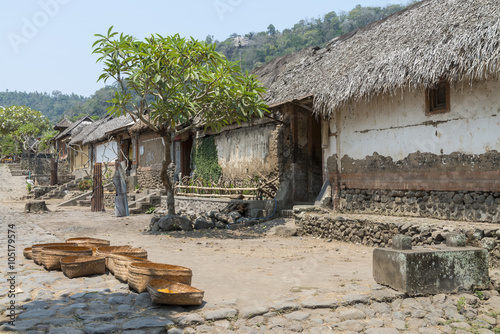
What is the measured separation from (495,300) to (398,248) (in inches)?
52.7

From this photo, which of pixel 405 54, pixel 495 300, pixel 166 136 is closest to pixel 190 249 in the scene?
pixel 166 136

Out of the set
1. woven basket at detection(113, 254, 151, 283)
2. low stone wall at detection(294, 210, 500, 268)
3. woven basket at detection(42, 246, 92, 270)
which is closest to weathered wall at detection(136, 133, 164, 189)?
low stone wall at detection(294, 210, 500, 268)

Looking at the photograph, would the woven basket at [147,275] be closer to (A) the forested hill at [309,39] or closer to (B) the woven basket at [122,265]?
(B) the woven basket at [122,265]

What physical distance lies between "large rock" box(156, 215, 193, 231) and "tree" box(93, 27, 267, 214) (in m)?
0.80

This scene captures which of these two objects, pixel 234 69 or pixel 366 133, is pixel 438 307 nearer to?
pixel 366 133

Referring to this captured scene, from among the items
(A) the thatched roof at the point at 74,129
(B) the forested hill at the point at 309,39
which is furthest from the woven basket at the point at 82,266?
(B) the forested hill at the point at 309,39

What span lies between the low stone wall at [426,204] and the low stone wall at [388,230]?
0.36m

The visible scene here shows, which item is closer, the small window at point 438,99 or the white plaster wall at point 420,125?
the white plaster wall at point 420,125

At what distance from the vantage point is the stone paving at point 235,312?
3.75 m

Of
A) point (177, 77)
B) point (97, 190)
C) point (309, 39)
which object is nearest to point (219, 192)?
point (177, 77)

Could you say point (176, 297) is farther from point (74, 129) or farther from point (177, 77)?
point (74, 129)

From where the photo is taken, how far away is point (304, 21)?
317ft

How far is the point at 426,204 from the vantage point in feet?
26.4

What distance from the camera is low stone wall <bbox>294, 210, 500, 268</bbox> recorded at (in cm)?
629
